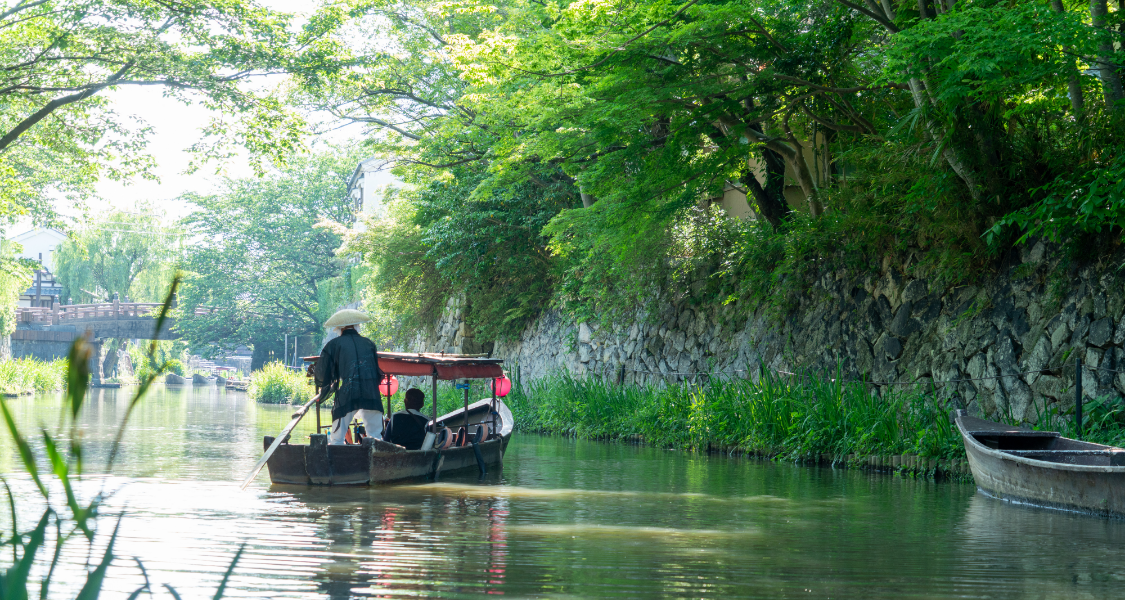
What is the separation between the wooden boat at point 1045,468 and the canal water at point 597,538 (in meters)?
0.22

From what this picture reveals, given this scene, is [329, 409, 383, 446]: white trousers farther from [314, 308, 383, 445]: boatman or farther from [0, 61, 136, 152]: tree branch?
[0, 61, 136, 152]: tree branch

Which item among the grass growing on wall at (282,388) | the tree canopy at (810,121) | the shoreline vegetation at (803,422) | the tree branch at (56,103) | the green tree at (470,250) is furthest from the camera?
the grass growing on wall at (282,388)

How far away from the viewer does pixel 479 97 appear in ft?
59.2

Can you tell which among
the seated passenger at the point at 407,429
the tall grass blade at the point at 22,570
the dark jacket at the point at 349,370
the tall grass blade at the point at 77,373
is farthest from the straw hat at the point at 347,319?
the tall grass blade at the point at 77,373

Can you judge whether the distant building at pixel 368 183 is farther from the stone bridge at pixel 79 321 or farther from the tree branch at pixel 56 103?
the tree branch at pixel 56 103

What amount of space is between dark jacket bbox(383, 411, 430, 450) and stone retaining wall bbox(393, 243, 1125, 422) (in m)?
6.25

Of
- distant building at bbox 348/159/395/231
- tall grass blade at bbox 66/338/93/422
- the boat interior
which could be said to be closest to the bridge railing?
distant building at bbox 348/159/395/231

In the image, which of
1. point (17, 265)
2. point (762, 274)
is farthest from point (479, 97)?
point (17, 265)

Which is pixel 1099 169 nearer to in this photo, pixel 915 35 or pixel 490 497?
pixel 915 35

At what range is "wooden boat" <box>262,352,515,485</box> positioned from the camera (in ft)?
37.2

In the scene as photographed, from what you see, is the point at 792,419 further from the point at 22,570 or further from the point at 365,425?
the point at 22,570

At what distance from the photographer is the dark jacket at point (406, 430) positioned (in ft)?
42.9

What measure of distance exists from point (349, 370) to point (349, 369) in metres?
0.01

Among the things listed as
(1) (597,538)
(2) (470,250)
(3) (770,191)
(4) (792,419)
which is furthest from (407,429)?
(2) (470,250)
